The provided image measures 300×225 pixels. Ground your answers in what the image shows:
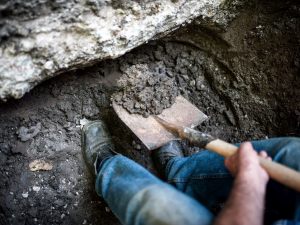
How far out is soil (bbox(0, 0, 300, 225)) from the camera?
63.6 inches

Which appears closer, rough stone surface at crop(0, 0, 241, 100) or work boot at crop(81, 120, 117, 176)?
rough stone surface at crop(0, 0, 241, 100)

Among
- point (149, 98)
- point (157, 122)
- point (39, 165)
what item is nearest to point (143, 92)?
point (149, 98)

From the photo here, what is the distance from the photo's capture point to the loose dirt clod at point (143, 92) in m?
1.65

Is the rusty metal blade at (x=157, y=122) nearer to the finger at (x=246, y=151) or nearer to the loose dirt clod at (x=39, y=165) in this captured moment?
the loose dirt clod at (x=39, y=165)

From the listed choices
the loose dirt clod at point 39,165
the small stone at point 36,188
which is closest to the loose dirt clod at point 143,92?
the loose dirt clod at point 39,165

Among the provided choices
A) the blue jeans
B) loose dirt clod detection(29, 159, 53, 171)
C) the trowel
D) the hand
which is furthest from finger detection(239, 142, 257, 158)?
loose dirt clod detection(29, 159, 53, 171)

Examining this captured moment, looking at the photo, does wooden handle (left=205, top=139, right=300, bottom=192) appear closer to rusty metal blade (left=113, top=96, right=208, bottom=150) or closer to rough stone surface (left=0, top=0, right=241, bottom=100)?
rusty metal blade (left=113, top=96, right=208, bottom=150)

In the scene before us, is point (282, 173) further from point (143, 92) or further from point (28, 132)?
point (28, 132)

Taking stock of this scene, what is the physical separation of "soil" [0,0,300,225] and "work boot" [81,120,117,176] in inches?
1.7

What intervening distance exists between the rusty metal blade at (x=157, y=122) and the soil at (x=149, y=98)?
9 centimetres

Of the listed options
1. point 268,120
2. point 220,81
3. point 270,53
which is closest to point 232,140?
point 268,120

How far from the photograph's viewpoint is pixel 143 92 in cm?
167

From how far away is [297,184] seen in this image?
0.98 meters

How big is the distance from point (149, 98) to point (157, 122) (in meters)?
0.13
